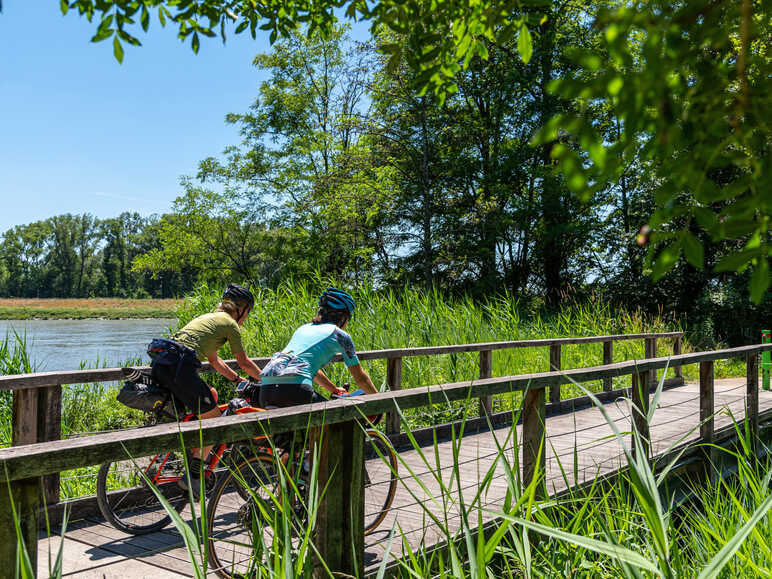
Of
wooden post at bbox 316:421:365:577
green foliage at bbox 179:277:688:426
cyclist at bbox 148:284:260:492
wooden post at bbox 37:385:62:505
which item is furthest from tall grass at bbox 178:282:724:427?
wooden post at bbox 316:421:365:577

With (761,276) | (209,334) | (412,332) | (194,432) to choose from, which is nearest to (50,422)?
(209,334)

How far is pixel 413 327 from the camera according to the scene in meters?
9.91

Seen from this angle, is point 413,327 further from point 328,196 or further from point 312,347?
point 328,196

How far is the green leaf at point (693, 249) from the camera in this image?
69.1 inches

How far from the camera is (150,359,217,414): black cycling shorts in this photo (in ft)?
13.9

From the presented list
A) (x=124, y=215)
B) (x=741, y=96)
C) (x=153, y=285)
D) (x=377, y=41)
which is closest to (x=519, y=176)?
(x=377, y=41)

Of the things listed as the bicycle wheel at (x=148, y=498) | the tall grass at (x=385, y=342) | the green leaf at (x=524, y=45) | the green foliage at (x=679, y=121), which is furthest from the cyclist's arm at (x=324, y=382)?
the tall grass at (x=385, y=342)

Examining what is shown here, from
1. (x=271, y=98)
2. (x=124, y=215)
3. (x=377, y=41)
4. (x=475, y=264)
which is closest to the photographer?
(x=377, y=41)

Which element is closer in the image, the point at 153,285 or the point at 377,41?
the point at 377,41

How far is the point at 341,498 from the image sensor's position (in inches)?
108

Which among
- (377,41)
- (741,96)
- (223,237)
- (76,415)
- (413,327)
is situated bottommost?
(76,415)

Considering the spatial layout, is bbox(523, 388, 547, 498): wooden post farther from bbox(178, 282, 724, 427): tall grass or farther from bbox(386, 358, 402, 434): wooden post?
bbox(178, 282, 724, 427): tall grass

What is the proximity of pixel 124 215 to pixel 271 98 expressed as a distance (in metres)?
80.8

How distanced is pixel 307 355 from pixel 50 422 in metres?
1.71
